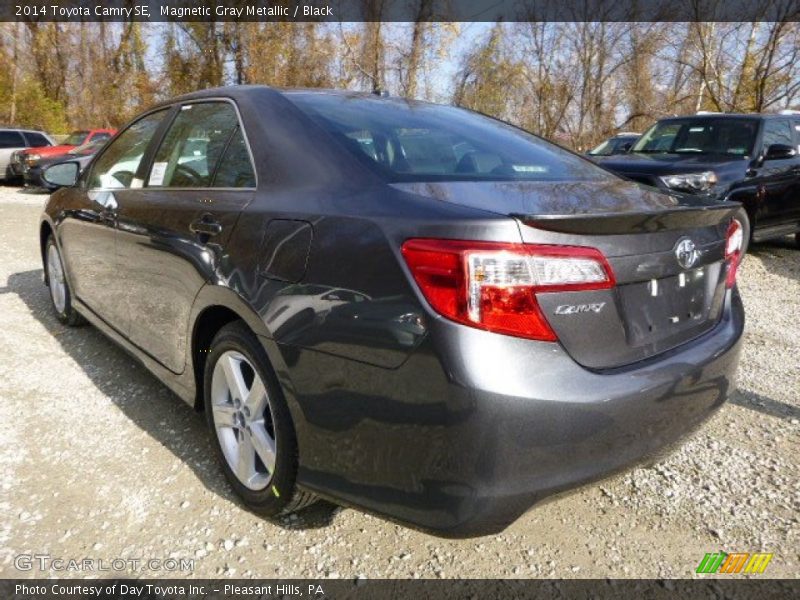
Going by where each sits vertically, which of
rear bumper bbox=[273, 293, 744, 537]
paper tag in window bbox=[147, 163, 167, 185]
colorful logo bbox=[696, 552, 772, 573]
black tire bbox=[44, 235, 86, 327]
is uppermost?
paper tag in window bbox=[147, 163, 167, 185]

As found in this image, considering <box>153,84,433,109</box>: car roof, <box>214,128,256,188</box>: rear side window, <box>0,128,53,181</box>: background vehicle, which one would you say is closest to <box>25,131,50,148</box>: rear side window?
<box>0,128,53,181</box>: background vehicle

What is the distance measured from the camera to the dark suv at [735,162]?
250 inches

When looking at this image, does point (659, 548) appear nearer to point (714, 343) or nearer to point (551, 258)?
point (714, 343)

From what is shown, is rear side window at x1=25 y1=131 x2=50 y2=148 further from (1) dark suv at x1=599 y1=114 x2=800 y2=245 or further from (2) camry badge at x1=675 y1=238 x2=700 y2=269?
(2) camry badge at x1=675 y1=238 x2=700 y2=269

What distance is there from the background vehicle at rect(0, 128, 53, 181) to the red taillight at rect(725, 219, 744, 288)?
16.9 meters

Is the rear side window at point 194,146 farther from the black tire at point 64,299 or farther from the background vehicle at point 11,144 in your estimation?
the background vehicle at point 11,144

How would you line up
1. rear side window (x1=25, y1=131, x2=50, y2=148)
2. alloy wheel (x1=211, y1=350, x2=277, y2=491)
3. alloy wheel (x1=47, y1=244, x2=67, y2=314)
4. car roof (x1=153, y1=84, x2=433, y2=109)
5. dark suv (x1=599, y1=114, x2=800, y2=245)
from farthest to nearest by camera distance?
rear side window (x1=25, y1=131, x2=50, y2=148)
dark suv (x1=599, y1=114, x2=800, y2=245)
alloy wheel (x1=47, y1=244, x2=67, y2=314)
car roof (x1=153, y1=84, x2=433, y2=109)
alloy wheel (x1=211, y1=350, x2=277, y2=491)

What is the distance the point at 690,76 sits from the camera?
21516 mm

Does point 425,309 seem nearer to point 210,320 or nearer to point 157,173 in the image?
point 210,320

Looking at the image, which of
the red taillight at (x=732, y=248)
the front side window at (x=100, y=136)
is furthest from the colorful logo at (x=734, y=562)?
the front side window at (x=100, y=136)

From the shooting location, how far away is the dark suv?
6348mm

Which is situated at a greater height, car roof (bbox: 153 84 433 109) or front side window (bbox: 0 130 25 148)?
car roof (bbox: 153 84 433 109)

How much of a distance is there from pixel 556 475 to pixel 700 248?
914 millimetres

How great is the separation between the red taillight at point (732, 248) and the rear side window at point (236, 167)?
1.73m
